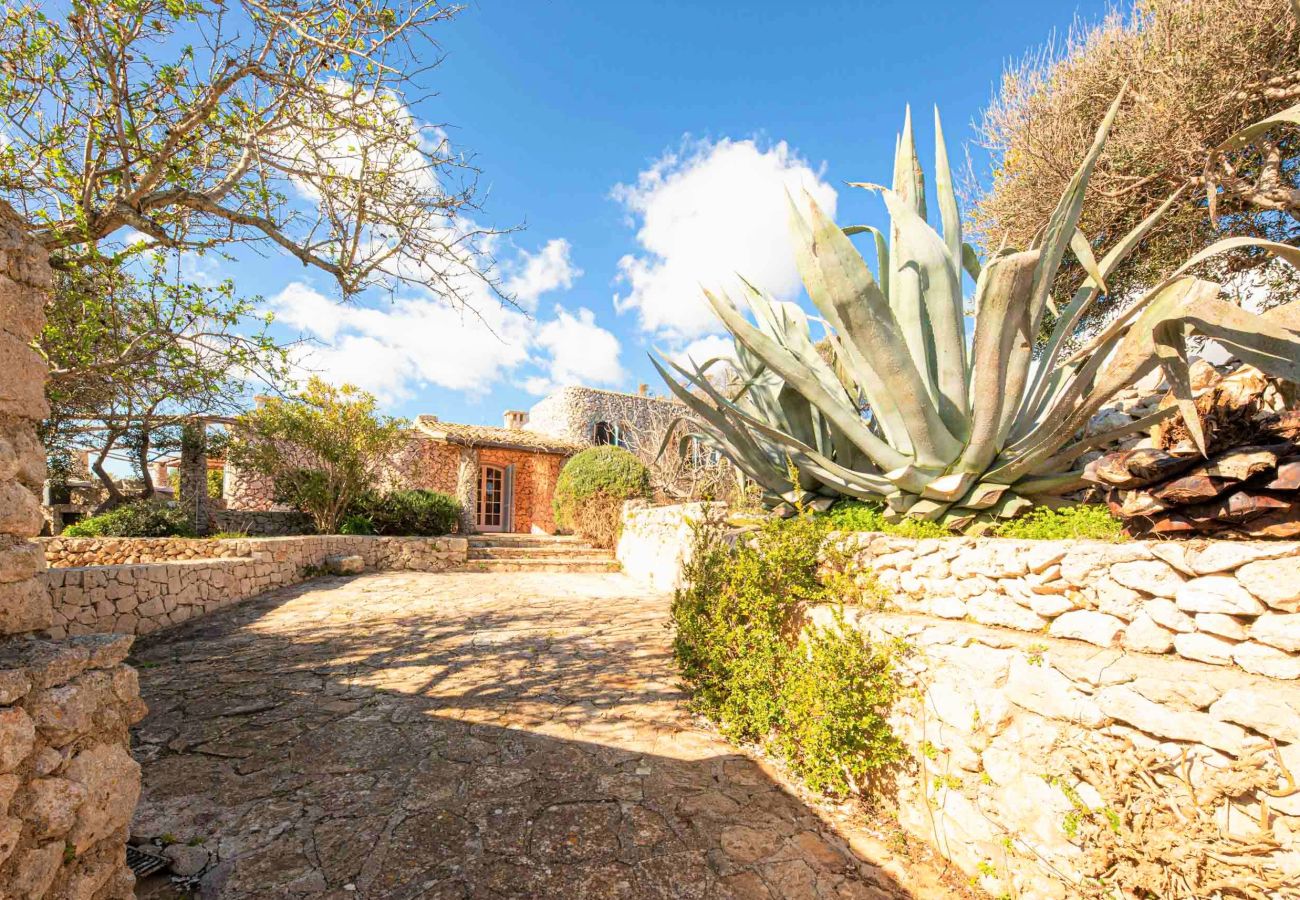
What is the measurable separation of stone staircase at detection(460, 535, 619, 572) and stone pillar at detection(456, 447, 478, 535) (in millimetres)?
1460

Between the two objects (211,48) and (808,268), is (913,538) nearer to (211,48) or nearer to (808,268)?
(808,268)

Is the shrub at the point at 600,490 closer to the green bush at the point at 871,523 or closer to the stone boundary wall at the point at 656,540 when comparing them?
the stone boundary wall at the point at 656,540

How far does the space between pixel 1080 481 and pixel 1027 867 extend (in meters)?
1.83

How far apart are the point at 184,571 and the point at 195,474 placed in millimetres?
5516

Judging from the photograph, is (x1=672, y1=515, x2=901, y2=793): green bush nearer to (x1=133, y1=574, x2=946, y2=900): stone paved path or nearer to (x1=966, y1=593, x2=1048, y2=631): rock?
(x1=133, y1=574, x2=946, y2=900): stone paved path

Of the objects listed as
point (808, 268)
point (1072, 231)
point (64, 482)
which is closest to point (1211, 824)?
point (1072, 231)

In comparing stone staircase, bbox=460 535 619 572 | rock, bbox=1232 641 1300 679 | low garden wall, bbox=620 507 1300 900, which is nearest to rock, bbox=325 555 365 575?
stone staircase, bbox=460 535 619 572

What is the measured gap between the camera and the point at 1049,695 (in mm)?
1854

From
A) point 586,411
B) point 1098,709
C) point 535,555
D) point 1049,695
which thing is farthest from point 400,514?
point 1098,709

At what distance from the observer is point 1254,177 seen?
5465mm

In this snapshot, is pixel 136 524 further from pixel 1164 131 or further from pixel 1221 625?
pixel 1164 131

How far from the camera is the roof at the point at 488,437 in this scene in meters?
14.6

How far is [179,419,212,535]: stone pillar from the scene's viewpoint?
10234mm

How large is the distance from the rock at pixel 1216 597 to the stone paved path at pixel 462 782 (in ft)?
4.55
